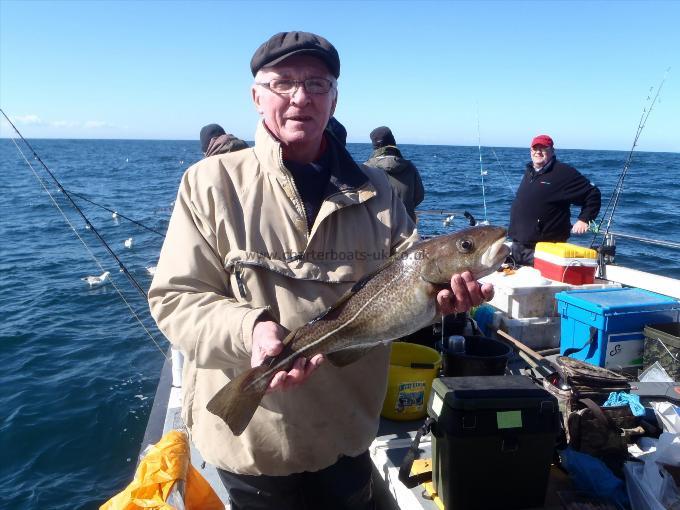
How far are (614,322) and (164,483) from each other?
4741 millimetres

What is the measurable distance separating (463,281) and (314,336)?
758mm

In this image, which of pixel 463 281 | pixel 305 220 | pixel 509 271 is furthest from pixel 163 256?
pixel 509 271

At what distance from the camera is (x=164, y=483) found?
130 inches

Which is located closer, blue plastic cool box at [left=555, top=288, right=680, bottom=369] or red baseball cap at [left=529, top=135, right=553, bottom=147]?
blue plastic cool box at [left=555, top=288, right=680, bottom=369]

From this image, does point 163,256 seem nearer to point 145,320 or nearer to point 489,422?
point 489,422

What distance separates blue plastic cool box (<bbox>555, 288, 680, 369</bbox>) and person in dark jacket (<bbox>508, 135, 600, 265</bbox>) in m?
2.52

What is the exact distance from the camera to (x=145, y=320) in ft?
40.8

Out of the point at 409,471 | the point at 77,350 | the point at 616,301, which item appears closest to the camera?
the point at 409,471

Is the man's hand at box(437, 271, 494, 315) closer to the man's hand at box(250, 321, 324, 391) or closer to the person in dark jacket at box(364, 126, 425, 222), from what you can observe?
the man's hand at box(250, 321, 324, 391)

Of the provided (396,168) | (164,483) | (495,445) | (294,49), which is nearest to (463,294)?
(495,445)

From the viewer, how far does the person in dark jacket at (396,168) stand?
785cm

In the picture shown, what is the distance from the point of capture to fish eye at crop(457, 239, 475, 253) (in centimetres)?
265

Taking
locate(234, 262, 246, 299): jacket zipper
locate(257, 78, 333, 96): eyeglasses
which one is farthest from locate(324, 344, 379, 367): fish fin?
locate(257, 78, 333, 96): eyeglasses

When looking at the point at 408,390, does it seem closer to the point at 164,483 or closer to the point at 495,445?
the point at 495,445
